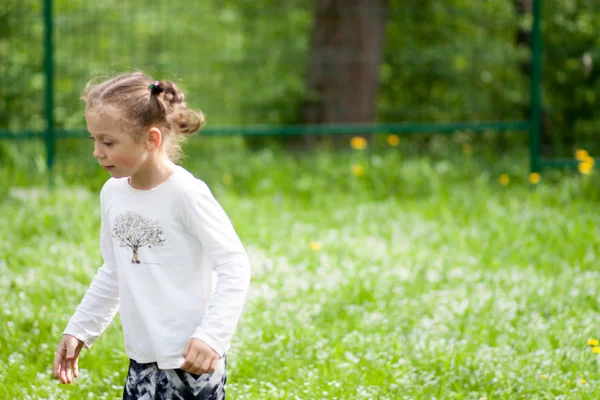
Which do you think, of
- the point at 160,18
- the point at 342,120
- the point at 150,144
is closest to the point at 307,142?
the point at 342,120

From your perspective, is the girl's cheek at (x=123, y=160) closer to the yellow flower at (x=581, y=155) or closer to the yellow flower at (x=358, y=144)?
the yellow flower at (x=358, y=144)

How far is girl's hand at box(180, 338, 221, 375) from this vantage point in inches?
81.4

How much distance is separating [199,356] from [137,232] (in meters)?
0.42

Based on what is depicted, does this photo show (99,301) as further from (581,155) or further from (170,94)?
(581,155)

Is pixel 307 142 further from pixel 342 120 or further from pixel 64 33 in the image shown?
pixel 64 33

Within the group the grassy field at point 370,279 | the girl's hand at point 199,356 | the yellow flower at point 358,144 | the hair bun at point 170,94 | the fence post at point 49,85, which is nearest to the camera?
the girl's hand at point 199,356

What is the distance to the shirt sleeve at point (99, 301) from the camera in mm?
2426

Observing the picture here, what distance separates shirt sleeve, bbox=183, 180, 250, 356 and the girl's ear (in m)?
0.16

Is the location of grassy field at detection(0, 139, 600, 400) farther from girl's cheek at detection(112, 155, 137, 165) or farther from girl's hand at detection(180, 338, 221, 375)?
girl's cheek at detection(112, 155, 137, 165)

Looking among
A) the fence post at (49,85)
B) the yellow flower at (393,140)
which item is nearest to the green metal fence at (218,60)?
the fence post at (49,85)

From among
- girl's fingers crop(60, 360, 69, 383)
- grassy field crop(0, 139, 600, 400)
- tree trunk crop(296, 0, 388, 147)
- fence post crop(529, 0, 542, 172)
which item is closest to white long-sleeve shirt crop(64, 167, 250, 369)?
girl's fingers crop(60, 360, 69, 383)

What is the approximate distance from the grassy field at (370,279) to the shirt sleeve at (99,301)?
25.6 inches

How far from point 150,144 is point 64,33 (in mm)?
5165

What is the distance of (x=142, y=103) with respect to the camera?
7.40 ft
